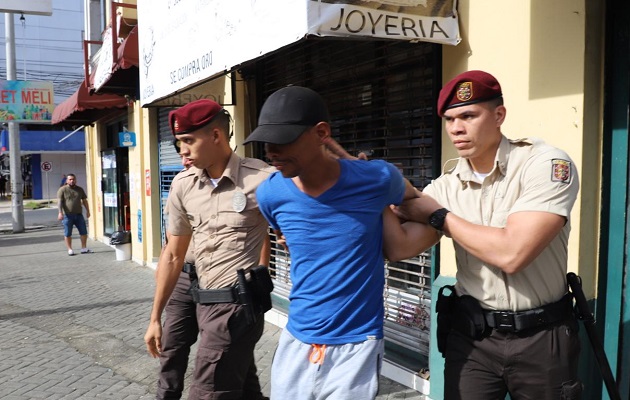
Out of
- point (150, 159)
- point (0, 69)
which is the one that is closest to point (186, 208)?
point (150, 159)

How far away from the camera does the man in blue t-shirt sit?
1.90 meters

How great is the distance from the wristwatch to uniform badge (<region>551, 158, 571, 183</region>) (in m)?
0.38

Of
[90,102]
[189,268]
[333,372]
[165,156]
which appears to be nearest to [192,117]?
[189,268]

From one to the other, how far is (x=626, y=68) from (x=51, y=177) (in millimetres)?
36830

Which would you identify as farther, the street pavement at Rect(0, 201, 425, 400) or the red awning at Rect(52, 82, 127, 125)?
the red awning at Rect(52, 82, 127, 125)

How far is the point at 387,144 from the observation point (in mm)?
4566

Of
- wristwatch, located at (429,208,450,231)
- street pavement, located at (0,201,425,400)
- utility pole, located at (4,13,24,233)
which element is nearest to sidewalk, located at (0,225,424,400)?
street pavement, located at (0,201,425,400)

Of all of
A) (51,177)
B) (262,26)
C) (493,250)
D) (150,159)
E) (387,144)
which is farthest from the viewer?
(51,177)

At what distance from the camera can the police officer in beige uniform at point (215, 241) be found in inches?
116

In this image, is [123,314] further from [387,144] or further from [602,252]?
[602,252]

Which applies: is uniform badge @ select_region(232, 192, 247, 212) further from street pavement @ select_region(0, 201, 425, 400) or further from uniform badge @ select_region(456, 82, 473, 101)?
street pavement @ select_region(0, 201, 425, 400)

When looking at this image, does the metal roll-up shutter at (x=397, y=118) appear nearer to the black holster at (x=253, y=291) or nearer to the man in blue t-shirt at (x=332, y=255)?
the black holster at (x=253, y=291)

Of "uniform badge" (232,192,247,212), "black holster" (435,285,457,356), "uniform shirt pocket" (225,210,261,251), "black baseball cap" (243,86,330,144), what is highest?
"black baseball cap" (243,86,330,144)

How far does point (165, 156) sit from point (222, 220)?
21.9 feet
